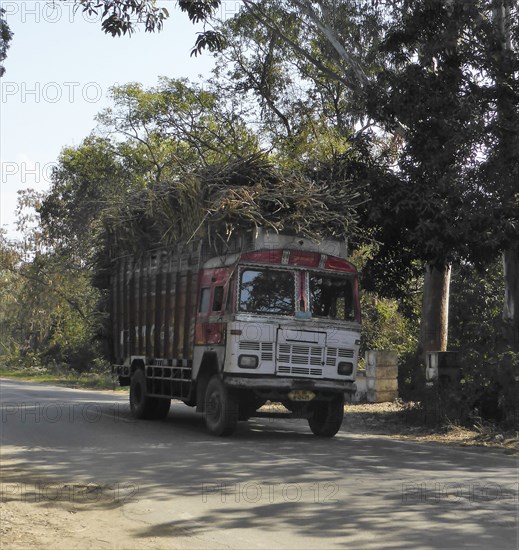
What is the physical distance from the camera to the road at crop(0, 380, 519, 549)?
741cm

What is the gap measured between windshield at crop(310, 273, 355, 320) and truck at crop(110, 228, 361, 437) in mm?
16

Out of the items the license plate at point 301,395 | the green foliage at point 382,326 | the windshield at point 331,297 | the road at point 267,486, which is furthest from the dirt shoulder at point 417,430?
the green foliage at point 382,326

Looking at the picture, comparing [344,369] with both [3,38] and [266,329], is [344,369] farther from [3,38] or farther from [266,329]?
[3,38]

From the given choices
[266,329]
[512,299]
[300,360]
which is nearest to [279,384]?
[300,360]

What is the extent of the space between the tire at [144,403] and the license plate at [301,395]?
4.18 metres

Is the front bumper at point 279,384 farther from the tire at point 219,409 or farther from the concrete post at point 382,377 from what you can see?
the concrete post at point 382,377

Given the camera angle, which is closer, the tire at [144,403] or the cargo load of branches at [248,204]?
the cargo load of branches at [248,204]

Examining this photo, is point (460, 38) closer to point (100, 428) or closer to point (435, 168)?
point (435, 168)

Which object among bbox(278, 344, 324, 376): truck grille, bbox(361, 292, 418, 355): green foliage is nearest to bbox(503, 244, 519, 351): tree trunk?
bbox(278, 344, 324, 376): truck grille

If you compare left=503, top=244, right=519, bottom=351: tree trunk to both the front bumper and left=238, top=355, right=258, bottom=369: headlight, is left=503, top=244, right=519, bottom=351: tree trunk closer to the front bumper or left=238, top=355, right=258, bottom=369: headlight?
the front bumper

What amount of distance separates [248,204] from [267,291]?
141cm

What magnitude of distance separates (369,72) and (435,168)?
323 inches

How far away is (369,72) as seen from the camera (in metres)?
23.6

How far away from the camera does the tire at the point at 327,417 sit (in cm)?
1476
